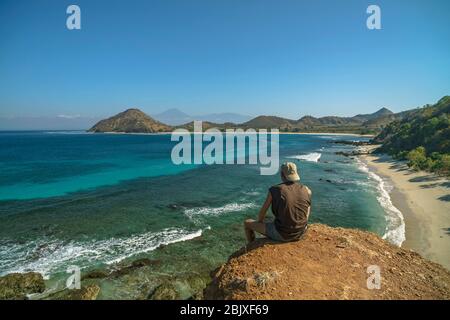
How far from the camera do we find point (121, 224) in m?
20.4

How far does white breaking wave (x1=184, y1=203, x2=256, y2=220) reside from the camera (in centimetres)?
2265

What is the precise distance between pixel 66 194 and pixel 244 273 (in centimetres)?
2907

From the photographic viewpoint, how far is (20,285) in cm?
1183

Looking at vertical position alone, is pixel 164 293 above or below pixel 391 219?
below

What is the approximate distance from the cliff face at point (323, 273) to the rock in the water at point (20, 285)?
30.3 feet

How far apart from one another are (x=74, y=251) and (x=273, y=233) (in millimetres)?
13288

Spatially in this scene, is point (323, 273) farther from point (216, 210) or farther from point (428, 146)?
point (428, 146)

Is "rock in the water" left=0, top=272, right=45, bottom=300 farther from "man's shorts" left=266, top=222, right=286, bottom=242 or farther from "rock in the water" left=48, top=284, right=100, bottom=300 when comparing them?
"man's shorts" left=266, top=222, right=286, bottom=242

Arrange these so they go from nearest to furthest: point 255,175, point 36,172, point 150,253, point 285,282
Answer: point 285,282, point 150,253, point 255,175, point 36,172

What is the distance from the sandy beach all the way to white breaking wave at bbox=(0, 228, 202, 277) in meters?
12.8

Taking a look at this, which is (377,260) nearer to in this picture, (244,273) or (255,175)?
(244,273)

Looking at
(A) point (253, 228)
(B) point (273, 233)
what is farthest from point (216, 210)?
(B) point (273, 233)

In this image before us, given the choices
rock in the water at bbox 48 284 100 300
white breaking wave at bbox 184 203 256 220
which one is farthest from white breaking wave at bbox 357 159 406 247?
rock in the water at bbox 48 284 100 300
